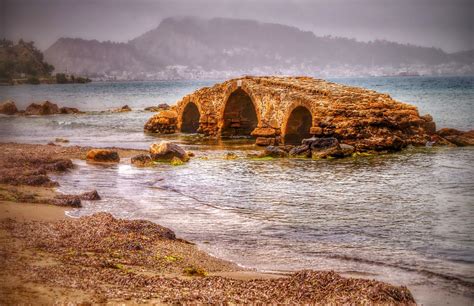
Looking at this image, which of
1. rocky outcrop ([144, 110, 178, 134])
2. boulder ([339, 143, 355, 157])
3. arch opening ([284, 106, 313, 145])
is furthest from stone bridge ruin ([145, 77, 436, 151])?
rocky outcrop ([144, 110, 178, 134])

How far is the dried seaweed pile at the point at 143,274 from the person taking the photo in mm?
7566

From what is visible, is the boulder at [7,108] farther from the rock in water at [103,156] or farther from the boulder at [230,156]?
the boulder at [230,156]

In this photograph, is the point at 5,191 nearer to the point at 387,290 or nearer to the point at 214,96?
the point at 387,290

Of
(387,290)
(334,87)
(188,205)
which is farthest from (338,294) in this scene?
(334,87)

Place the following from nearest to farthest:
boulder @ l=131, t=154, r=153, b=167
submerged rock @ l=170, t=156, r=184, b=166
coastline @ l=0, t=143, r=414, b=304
Result: coastline @ l=0, t=143, r=414, b=304 < boulder @ l=131, t=154, r=153, b=167 < submerged rock @ l=170, t=156, r=184, b=166

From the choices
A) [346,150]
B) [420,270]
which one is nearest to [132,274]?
[420,270]

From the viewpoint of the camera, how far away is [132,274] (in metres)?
8.38

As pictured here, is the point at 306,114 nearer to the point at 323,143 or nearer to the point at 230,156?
the point at 323,143

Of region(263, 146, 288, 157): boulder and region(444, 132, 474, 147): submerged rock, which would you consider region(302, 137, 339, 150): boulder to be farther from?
region(444, 132, 474, 147): submerged rock

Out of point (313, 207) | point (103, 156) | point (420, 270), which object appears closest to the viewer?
point (420, 270)

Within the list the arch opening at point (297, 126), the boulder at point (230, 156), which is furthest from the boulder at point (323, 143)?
the arch opening at point (297, 126)

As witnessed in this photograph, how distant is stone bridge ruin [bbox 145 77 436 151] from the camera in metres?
24.7

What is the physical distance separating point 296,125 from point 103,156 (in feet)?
31.4

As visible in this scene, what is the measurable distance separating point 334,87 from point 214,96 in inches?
297
